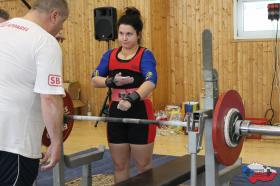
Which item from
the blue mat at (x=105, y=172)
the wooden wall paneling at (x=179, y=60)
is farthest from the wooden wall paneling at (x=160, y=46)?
the blue mat at (x=105, y=172)

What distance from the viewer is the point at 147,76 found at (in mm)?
2719

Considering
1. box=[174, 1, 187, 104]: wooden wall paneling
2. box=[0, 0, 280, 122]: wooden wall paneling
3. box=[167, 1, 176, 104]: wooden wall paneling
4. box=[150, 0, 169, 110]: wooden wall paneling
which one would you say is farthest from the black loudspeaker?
box=[174, 1, 187, 104]: wooden wall paneling

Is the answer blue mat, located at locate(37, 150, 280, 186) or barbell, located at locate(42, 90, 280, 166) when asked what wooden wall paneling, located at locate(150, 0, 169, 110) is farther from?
barbell, located at locate(42, 90, 280, 166)

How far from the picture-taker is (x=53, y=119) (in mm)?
2006

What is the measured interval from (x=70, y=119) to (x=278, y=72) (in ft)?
13.3

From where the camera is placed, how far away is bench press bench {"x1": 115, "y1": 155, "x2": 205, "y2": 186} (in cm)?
252

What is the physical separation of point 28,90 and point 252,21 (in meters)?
4.92

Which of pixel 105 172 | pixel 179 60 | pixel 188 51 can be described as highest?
pixel 188 51

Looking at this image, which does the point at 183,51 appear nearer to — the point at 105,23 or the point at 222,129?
the point at 105,23

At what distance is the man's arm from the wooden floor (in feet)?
9.67

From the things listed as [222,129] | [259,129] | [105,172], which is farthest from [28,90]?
[105,172]

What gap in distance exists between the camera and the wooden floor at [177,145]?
15.5 feet

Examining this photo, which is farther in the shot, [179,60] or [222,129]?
[179,60]

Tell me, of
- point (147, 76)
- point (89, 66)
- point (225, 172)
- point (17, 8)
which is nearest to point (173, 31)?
point (89, 66)
